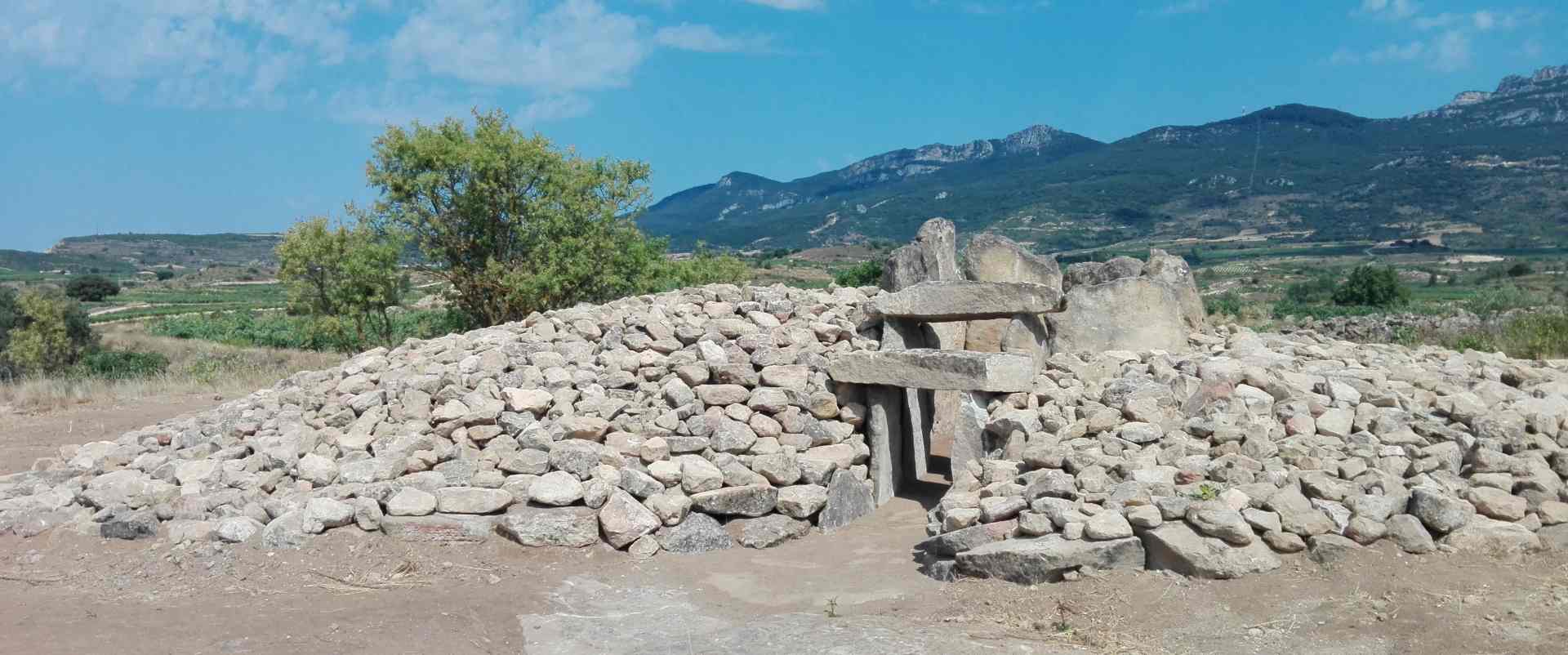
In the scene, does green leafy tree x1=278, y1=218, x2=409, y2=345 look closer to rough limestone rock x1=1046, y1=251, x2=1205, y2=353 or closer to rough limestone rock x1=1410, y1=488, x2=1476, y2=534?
rough limestone rock x1=1046, y1=251, x2=1205, y2=353

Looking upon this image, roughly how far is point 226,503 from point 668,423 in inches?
131

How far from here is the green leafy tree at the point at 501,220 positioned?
1706cm

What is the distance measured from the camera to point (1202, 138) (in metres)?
68.7

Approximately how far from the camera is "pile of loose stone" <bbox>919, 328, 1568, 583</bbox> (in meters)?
6.49

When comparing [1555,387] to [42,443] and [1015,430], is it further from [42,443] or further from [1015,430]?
[42,443]

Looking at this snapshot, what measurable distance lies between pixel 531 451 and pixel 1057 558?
13.5ft

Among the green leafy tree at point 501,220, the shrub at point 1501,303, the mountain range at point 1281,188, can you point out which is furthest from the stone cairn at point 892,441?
the mountain range at point 1281,188

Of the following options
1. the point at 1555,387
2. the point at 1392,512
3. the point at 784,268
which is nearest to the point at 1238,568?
the point at 1392,512

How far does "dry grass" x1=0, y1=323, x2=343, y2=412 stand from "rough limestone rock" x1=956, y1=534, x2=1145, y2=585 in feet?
42.1

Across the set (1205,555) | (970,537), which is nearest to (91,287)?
(970,537)

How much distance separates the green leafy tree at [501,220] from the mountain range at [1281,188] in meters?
25.5

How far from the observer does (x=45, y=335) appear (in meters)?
24.2

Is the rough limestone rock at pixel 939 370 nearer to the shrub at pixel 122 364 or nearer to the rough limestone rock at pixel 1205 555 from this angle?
the rough limestone rock at pixel 1205 555

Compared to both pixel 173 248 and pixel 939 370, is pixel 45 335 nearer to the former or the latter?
pixel 939 370
